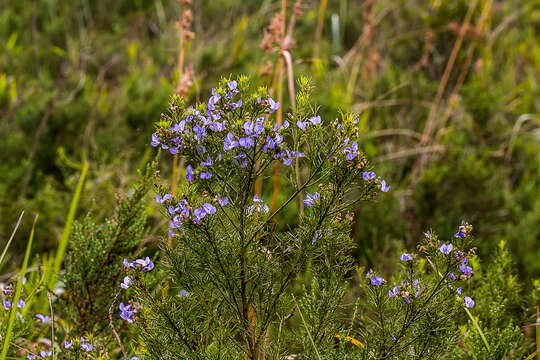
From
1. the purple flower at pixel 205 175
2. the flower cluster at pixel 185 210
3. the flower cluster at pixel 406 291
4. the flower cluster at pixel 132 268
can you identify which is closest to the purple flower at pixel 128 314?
the flower cluster at pixel 132 268

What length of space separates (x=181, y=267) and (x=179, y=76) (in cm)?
113

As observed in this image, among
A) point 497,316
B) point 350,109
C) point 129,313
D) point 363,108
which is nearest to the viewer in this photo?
point 129,313

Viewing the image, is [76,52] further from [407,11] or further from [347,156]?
[347,156]

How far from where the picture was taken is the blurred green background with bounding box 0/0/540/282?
3.06 m

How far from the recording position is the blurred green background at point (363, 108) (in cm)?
306

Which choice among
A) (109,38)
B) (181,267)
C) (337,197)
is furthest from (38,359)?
(109,38)

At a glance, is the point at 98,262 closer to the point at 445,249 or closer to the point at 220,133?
the point at 220,133

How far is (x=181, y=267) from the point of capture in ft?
4.03

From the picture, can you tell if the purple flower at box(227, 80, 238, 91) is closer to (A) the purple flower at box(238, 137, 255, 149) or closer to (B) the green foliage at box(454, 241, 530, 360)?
(A) the purple flower at box(238, 137, 255, 149)

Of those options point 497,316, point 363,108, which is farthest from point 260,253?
point 363,108

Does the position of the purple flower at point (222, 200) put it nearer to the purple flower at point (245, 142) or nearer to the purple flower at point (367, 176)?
the purple flower at point (245, 142)

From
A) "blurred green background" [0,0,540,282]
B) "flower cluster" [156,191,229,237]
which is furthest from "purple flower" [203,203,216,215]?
"blurred green background" [0,0,540,282]

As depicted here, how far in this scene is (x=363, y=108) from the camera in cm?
343

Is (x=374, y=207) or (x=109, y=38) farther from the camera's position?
(x=109, y=38)
